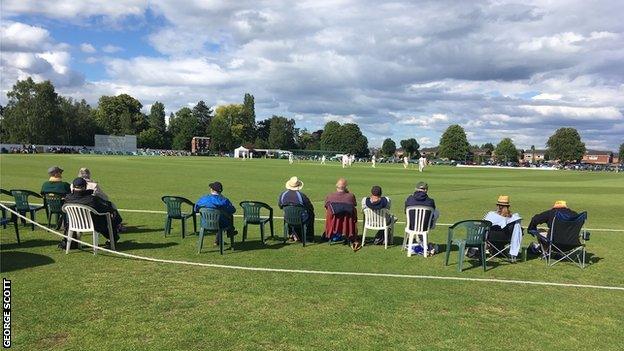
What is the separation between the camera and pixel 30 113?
111438 millimetres

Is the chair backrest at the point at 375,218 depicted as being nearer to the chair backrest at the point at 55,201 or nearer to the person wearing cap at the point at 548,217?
the person wearing cap at the point at 548,217

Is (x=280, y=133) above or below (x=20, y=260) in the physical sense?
above

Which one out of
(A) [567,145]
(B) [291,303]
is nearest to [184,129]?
(A) [567,145]

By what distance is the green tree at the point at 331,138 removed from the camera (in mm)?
171000

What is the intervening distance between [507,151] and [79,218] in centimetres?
18579

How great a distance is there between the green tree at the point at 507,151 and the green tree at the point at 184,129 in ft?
351

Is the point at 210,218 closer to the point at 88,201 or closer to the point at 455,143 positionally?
the point at 88,201

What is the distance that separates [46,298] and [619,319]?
755 centimetres

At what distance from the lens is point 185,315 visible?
6.09 m

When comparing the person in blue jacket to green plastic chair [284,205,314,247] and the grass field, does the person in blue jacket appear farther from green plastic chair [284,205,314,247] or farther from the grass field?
green plastic chair [284,205,314,247]

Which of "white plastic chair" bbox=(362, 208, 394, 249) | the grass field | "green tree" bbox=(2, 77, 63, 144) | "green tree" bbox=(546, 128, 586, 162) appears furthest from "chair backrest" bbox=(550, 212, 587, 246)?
"green tree" bbox=(546, 128, 586, 162)

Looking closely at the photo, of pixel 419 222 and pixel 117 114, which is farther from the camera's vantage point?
pixel 117 114

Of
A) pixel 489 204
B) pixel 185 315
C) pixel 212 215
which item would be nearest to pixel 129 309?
pixel 185 315

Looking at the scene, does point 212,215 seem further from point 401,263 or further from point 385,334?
point 385,334
